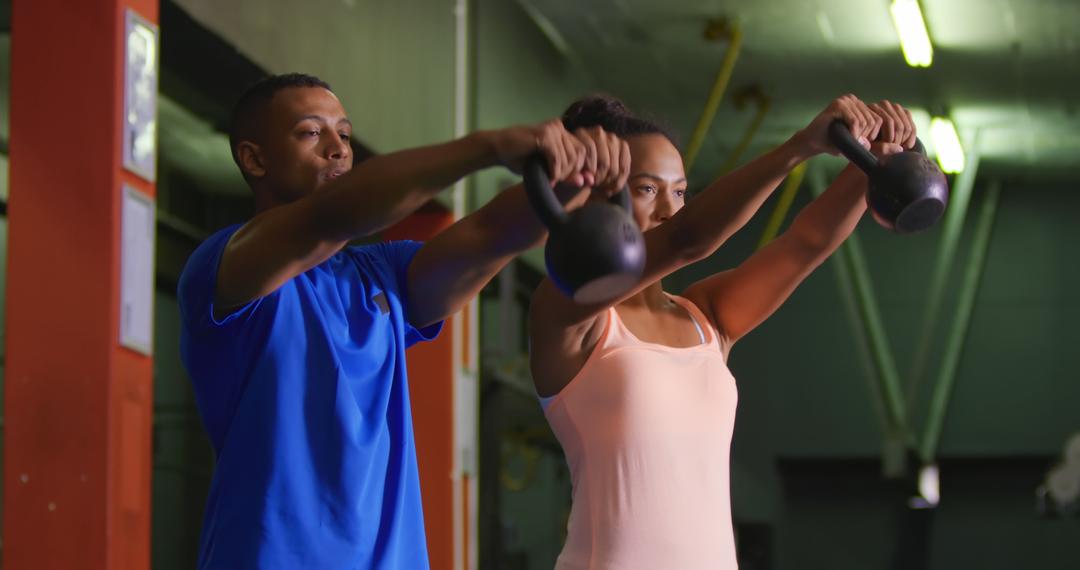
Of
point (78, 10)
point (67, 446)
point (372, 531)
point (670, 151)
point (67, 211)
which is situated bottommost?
point (372, 531)

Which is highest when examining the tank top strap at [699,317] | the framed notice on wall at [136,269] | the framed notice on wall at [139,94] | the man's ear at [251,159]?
the framed notice on wall at [139,94]

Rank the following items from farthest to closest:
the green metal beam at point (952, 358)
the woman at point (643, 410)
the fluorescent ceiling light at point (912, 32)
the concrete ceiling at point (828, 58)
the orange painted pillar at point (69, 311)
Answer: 1. the green metal beam at point (952, 358)
2. the concrete ceiling at point (828, 58)
3. the fluorescent ceiling light at point (912, 32)
4. the orange painted pillar at point (69, 311)
5. the woman at point (643, 410)

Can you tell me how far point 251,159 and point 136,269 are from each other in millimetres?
1661

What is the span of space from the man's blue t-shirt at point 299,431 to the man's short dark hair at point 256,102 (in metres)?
0.21

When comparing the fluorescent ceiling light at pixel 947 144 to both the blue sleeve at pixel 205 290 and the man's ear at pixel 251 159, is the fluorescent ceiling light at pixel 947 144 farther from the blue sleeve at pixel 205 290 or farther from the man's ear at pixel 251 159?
the blue sleeve at pixel 205 290

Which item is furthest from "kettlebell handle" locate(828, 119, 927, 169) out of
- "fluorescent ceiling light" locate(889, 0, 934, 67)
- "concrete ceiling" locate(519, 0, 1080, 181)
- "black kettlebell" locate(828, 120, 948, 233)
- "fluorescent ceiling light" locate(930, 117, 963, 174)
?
"fluorescent ceiling light" locate(930, 117, 963, 174)

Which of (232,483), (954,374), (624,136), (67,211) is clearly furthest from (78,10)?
(954,374)

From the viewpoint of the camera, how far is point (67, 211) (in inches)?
132

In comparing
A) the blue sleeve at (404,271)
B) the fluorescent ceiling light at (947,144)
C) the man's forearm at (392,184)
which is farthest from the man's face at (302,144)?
the fluorescent ceiling light at (947,144)

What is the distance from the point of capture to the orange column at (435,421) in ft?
19.9

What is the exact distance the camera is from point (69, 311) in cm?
332

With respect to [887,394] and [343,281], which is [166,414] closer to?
[887,394]

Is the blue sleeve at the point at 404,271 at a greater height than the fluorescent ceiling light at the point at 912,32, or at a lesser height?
lesser

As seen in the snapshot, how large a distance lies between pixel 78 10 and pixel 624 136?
5.71ft
